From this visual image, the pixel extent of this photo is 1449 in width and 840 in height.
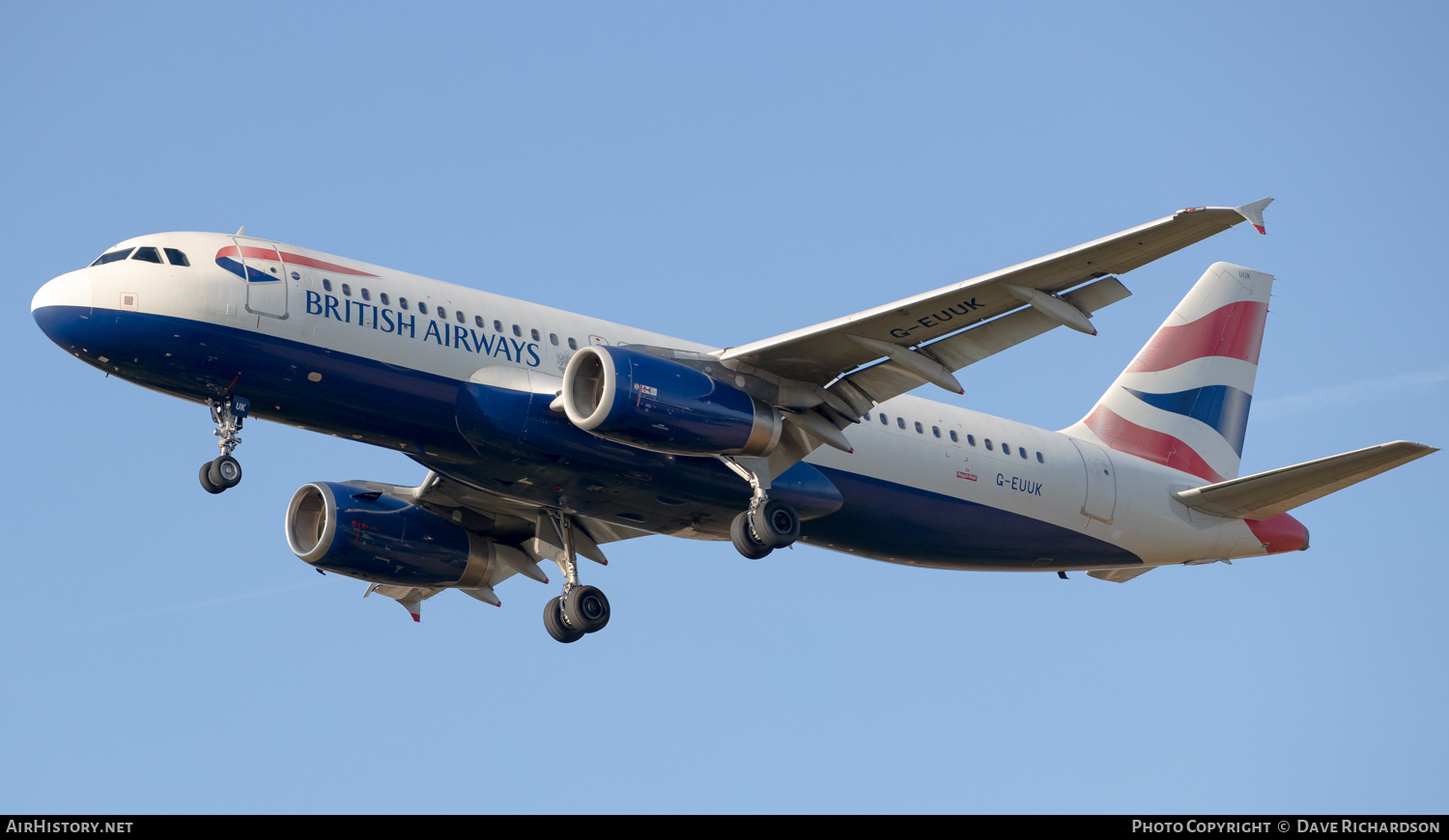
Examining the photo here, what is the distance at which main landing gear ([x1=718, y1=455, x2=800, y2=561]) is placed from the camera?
30.4 meters

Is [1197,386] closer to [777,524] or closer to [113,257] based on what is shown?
[777,524]

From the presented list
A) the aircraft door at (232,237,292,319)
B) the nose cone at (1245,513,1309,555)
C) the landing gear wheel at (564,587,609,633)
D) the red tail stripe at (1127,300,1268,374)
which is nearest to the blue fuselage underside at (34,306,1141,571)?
the aircraft door at (232,237,292,319)

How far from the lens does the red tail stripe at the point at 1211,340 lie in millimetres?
40000

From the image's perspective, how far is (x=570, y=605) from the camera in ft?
112

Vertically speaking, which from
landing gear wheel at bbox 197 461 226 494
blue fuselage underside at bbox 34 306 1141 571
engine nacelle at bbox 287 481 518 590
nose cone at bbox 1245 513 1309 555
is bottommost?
landing gear wheel at bbox 197 461 226 494

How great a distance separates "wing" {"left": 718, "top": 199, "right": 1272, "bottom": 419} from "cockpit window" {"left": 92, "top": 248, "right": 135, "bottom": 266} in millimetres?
10740

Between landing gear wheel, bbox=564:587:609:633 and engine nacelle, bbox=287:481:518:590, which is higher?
engine nacelle, bbox=287:481:518:590

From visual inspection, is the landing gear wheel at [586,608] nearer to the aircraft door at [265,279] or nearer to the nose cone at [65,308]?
the aircraft door at [265,279]

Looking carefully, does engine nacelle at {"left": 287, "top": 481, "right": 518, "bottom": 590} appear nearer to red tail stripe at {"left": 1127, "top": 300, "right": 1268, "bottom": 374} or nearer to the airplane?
the airplane

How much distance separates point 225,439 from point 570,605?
29.1 feet

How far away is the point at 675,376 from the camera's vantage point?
29.0 meters

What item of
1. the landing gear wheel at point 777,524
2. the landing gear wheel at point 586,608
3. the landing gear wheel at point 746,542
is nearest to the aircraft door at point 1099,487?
the landing gear wheel at point 777,524

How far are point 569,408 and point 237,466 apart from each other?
591 centimetres
